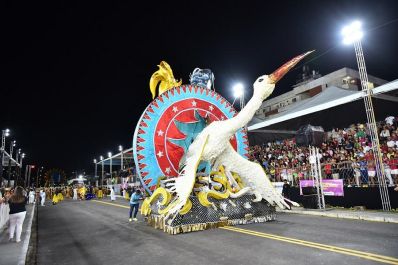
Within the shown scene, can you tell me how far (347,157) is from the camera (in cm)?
1566

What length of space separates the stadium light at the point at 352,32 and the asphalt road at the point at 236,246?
806cm

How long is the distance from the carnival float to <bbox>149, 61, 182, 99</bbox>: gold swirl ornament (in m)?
0.03

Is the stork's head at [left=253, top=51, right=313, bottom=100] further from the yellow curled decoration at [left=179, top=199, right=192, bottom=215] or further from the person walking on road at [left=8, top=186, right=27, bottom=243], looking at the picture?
the person walking on road at [left=8, top=186, right=27, bottom=243]

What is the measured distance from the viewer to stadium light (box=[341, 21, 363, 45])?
1203 cm

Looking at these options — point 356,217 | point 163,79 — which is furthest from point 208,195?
point 356,217

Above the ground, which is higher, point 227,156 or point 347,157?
point 347,157

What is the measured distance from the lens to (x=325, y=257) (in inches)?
195

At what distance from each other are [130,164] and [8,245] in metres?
46.1

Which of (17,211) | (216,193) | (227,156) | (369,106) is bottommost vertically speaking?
(17,211)

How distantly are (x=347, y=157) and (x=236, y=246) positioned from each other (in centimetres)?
1226

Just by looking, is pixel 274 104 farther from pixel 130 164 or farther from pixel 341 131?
pixel 341 131

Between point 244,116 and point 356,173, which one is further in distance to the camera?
point 356,173

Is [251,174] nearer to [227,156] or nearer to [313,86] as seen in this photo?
[227,156]

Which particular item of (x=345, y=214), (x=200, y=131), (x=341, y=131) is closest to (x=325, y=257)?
(x=200, y=131)
